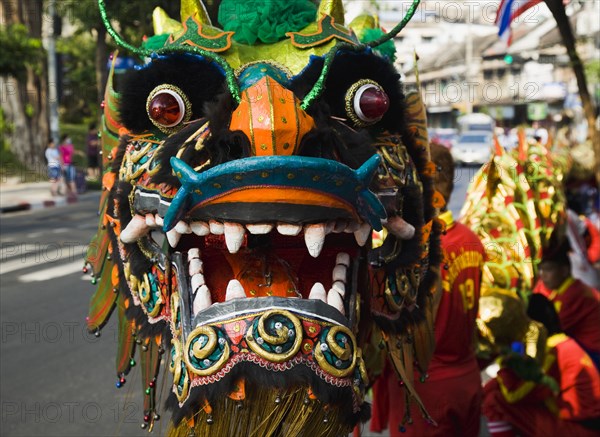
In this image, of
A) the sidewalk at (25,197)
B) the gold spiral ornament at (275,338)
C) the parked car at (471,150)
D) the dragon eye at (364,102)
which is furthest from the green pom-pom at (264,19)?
the parked car at (471,150)

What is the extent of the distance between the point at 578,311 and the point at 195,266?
3201 mm

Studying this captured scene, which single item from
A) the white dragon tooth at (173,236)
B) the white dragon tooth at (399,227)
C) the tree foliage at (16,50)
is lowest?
the white dragon tooth at (399,227)

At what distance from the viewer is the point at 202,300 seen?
6.07ft

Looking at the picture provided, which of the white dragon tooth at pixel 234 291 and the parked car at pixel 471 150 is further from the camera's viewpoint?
the parked car at pixel 471 150

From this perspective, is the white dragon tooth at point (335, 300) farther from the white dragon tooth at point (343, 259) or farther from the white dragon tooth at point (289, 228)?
the white dragon tooth at point (289, 228)

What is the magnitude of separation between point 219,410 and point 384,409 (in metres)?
2.19

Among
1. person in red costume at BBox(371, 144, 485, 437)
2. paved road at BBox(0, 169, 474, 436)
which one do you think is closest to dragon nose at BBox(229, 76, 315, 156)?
paved road at BBox(0, 169, 474, 436)

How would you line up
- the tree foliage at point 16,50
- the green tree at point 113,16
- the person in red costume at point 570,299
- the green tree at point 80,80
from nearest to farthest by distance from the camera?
the person in red costume at point 570,299 → the green tree at point 113,16 → the tree foliage at point 16,50 → the green tree at point 80,80

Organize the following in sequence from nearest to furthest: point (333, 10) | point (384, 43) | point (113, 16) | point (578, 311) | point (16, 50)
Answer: point (333, 10) → point (384, 43) → point (578, 311) → point (113, 16) → point (16, 50)

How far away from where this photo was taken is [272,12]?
2244 millimetres

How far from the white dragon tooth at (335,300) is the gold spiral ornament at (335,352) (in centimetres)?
6

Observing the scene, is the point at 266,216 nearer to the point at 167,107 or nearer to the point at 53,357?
the point at 167,107

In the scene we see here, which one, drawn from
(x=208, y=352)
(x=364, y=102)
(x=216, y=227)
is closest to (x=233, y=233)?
(x=216, y=227)

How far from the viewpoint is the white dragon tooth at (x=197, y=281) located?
1.89 metres
